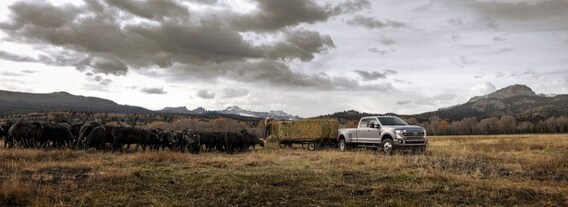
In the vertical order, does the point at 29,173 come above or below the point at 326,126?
below

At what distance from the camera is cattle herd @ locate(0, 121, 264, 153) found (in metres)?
21.9

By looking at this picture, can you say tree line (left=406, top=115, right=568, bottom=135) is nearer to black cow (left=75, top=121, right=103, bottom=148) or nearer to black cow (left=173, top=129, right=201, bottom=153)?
black cow (left=173, top=129, right=201, bottom=153)

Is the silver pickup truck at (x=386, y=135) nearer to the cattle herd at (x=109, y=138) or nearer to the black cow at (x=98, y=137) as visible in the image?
the cattle herd at (x=109, y=138)

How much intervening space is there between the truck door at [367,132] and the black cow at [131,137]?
472 inches

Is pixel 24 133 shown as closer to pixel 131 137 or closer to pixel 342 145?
pixel 131 137

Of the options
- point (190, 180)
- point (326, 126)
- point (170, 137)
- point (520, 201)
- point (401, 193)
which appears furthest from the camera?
point (326, 126)

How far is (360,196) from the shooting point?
9.28m

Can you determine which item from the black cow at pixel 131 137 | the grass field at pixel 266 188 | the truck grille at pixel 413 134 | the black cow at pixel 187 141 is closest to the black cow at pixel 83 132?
the black cow at pixel 131 137

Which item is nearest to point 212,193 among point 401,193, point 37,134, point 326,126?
point 401,193

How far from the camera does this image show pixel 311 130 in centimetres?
2917

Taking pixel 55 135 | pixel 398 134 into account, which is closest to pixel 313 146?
pixel 398 134

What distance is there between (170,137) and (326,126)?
10.6 meters

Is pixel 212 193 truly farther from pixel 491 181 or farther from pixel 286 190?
pixel 491 181

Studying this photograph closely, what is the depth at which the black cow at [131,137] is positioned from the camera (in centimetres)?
2216
